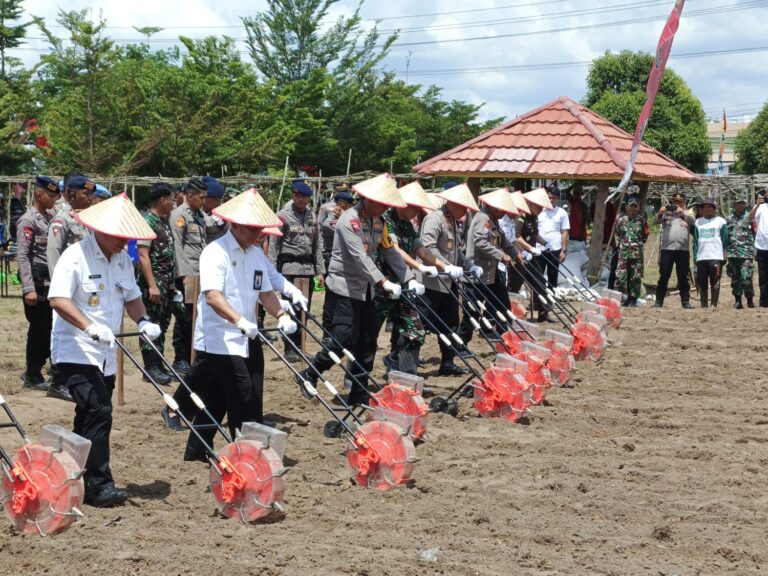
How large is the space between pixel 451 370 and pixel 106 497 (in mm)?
5349

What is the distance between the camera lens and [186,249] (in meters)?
9.39

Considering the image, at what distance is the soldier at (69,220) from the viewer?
7.33 m

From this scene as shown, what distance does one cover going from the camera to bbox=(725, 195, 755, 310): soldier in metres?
16.4

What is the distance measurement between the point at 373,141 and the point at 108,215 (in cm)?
2791

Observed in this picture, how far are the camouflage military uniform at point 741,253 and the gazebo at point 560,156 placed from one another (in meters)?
1.85

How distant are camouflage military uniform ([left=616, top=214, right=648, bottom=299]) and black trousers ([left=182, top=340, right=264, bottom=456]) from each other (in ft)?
35.9

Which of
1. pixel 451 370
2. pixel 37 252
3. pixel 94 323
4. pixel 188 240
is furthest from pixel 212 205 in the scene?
pixel 94 323

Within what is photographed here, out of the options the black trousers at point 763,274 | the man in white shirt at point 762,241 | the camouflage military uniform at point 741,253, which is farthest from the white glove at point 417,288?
the black trousers at point 763,274

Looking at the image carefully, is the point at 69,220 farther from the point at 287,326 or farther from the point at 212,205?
the point at 287,326

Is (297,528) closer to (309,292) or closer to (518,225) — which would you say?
(309,292)

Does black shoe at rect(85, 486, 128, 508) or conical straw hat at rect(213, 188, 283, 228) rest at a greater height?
conical straw hat at rect(213, 188, 283, 228)

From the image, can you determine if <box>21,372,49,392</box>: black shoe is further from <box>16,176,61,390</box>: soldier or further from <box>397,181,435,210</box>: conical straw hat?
<box>397,181,435,210</box>: conical straw hat

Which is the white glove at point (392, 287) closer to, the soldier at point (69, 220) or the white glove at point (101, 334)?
the soldier at point (69, 220)

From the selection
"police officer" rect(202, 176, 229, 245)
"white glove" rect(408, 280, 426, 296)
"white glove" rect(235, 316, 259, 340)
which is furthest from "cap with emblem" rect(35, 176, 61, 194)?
"white glove" rect(235, 316, 259, 340)
